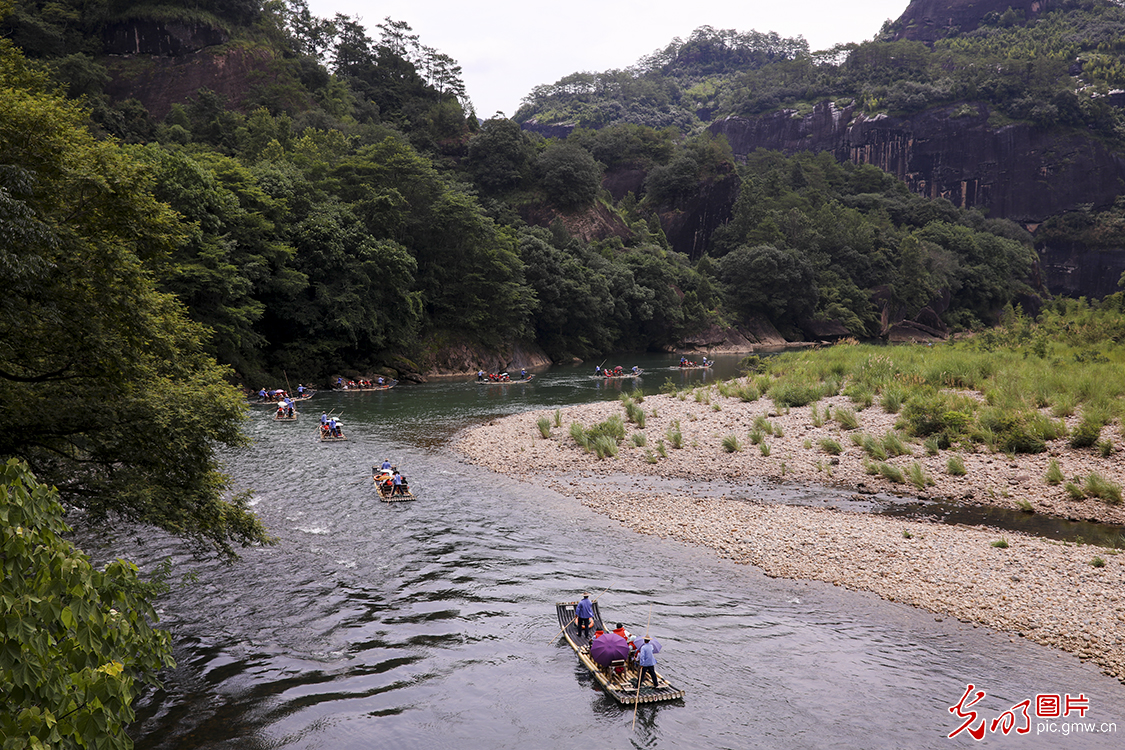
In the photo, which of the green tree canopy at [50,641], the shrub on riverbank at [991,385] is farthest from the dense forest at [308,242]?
the shrub on riverbank at [991,385]

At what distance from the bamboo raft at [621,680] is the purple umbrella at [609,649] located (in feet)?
0.41

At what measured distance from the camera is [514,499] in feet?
76.6

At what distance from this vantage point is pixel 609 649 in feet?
39.0

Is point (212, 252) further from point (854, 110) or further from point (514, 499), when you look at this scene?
point (854, 110)

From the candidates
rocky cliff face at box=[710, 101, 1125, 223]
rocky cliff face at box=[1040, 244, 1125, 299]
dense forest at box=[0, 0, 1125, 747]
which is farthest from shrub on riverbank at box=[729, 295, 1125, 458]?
rocky cliff face at box=[710, 101, 1125, 223]

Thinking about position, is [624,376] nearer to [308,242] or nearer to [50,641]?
[308,242]

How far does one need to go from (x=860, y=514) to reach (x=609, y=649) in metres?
12.1

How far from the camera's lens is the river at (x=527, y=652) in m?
10.6

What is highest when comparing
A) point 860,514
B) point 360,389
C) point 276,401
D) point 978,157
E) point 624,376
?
point 978,157

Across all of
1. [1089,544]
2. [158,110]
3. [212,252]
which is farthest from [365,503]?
[158,110]

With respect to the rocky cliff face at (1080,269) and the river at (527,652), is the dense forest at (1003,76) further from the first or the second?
the river at (527,652)

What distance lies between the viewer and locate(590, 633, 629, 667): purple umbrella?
11.9 meters

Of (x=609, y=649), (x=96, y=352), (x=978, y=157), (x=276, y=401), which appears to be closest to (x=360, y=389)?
(x=276, y=401)

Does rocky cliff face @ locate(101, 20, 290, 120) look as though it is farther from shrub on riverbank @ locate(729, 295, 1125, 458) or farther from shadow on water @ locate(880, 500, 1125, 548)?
shadow on water @ locate(880, 500, 1125, 548)
